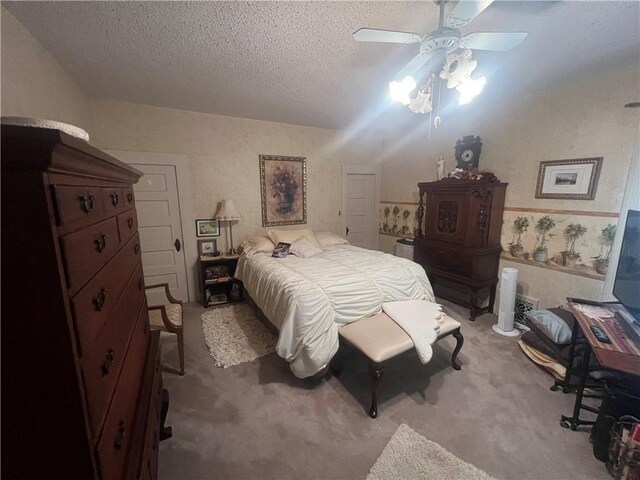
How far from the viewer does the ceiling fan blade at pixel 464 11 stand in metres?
1.12

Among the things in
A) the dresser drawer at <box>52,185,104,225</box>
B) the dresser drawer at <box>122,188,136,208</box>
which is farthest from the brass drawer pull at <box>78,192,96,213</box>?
the dresser drawer at <box>122,188,136,208</box>

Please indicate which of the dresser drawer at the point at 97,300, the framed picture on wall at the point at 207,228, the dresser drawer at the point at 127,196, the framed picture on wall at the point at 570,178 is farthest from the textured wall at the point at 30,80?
the framed picture on wall at the point at 570,178

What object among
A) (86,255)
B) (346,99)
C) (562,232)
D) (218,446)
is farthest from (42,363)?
(562,232)

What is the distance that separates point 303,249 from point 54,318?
9.19ft

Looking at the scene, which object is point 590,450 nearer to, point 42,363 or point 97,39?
point 42,363

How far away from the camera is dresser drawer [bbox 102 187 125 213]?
90 centimetres

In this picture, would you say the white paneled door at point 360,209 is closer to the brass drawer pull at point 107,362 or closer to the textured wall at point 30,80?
the textured wall at point 30,80

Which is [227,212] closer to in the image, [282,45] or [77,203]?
[282,45]

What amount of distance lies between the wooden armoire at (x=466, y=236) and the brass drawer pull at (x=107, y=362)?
3208 mm

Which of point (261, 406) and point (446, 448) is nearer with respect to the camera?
point (446, 448)

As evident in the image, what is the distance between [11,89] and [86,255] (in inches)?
65.5

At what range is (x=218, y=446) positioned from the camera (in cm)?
156

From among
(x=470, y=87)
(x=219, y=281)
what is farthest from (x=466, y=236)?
(x=219, y=281)

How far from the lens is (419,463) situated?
1441 millimetres
